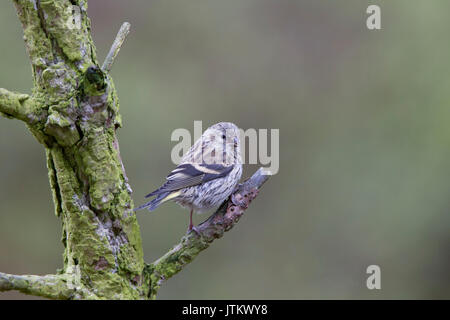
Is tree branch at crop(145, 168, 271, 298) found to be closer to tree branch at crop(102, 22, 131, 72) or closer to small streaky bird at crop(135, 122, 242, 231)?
small streaky bird at crop(135, 122, 242, 231)

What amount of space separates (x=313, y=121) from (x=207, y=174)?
6.55m

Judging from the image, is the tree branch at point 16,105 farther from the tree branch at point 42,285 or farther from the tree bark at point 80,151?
the tree branch at point 42,285

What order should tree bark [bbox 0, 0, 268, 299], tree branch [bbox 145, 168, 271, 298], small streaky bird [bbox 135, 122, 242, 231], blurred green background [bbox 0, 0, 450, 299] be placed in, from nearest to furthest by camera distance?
tree bark [bbox 0, 0, 268, 299]
tree branch [bbox 145, 168, 271, 298]
small streaky bird [bbox 135, 122, 242, 231]
blurred green background [bbox 0, 0, 450, 299]

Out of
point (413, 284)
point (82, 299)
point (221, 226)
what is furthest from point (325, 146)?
point (82, 299)

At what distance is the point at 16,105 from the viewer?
143 inches

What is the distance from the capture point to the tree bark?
3719 millimetres

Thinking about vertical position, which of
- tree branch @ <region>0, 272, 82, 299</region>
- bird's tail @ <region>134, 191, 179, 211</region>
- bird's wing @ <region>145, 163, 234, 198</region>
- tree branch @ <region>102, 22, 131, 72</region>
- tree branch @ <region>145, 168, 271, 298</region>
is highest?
tree branch @ <region>102, 22, 131, 72</region>

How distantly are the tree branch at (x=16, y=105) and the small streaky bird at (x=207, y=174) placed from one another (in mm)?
1432

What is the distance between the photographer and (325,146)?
11406mm

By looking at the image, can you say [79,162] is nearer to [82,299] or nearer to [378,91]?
[82,299]

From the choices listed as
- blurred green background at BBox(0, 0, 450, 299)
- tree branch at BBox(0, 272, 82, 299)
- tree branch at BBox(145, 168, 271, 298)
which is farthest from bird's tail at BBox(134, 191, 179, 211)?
blurred green background at BBox(0, 0, 450, 299)

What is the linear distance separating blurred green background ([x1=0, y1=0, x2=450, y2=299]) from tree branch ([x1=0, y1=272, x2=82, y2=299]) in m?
6.44

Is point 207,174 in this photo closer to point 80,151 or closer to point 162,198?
point 162,198

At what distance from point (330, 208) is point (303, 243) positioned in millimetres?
871
